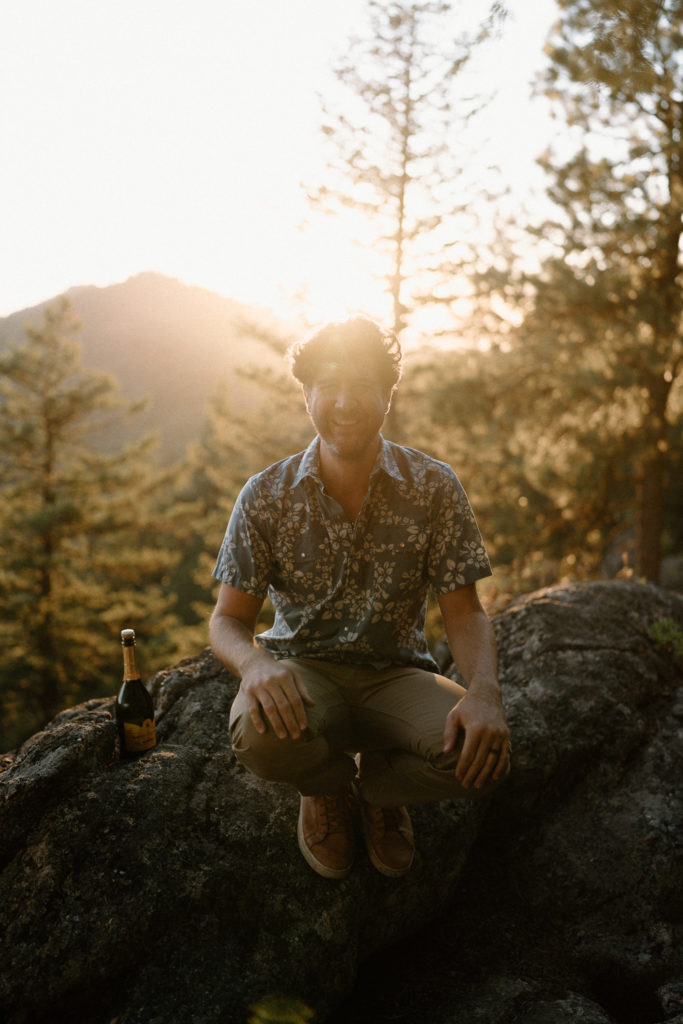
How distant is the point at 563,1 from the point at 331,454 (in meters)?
4.24

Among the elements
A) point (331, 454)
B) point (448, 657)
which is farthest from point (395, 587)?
point (448, 657)

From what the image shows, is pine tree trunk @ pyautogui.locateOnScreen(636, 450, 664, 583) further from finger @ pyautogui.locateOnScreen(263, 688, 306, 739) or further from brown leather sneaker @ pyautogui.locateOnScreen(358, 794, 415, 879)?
finger @ pyautogui.locateOnScreen(263, 688, 306, 739)

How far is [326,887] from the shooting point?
90.8 inches

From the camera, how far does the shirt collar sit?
7.73 ft

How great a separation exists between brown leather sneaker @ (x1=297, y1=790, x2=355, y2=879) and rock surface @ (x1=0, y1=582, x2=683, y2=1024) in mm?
85

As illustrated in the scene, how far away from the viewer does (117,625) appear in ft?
54.6

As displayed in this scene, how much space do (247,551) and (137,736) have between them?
0.91 meters

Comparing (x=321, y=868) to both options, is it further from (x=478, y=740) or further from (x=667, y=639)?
(x=667, y=639)

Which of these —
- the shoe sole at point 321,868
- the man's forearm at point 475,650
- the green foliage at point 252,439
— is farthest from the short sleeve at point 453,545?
the green foliage at point 252,439

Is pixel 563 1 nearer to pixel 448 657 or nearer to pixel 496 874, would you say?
pixel 448 657

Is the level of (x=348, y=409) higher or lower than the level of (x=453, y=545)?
higher

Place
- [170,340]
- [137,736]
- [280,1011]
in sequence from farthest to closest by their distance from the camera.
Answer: [170,340]
[137,736]
[280,1011]

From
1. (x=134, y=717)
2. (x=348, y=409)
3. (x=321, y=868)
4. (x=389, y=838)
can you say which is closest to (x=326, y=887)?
(x=321, y=868)

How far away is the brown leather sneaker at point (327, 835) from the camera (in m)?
2.28
